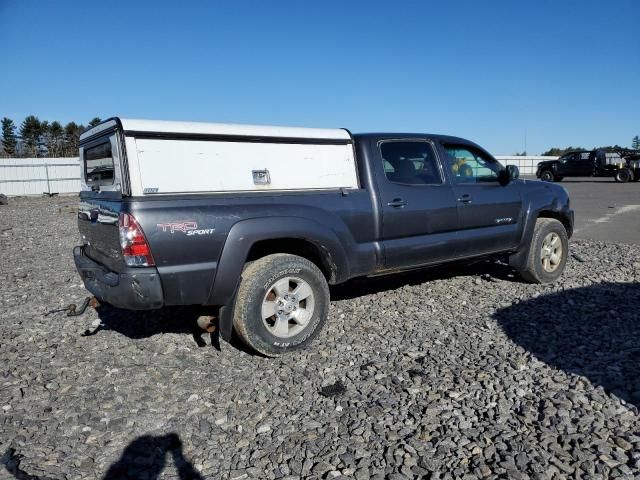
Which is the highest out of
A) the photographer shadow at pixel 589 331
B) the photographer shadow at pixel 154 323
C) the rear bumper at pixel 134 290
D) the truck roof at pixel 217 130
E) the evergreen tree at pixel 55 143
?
the evergreen tree at pixel 55 143

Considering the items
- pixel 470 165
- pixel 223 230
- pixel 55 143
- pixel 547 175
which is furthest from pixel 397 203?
pixel 55 143

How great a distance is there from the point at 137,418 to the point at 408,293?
136 inches

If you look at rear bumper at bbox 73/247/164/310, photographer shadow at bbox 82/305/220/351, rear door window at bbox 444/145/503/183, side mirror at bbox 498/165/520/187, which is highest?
rear door window at bbox 444/145/503/183

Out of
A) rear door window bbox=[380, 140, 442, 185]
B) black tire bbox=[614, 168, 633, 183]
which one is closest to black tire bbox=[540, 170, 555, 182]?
black tire bbox=[614, 168, 633, 183]

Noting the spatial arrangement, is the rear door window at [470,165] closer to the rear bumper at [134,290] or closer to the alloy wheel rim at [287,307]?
the alloy wheel rim at [287,307]

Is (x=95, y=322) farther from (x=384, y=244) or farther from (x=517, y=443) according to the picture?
(x=517, y=443)

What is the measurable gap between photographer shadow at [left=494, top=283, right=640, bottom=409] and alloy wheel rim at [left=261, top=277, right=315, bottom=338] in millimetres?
1793

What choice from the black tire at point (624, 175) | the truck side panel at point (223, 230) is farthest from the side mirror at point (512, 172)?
the black tire at point (624, 175)

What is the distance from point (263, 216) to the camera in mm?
3826

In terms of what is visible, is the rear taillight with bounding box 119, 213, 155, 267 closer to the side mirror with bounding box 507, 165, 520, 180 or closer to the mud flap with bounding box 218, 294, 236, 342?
the mud flap with bounding box 218, 294, 236, 342

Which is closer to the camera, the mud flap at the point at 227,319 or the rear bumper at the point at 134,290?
the rear bumper at the point at 134,290

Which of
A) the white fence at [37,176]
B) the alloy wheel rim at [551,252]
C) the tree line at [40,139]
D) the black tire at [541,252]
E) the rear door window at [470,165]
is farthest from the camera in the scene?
the tree line at [40,139]

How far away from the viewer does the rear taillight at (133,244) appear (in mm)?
3350

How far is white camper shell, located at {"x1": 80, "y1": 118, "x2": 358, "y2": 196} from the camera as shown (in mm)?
3477
